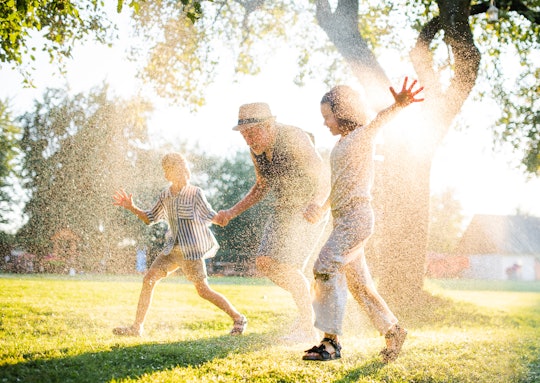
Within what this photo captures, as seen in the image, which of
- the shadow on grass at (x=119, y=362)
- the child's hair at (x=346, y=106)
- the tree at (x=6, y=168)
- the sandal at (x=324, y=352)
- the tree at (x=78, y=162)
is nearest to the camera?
the shadow on grass at (x=119, y=362)

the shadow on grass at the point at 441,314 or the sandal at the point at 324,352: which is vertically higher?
the sandal at the point at 324,352

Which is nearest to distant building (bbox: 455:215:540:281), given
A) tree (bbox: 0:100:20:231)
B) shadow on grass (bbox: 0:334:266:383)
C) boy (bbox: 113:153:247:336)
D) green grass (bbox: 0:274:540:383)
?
tree (bbox: 0:100:20:231)

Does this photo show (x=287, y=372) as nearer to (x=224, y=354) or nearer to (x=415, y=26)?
(x=224, y=354)

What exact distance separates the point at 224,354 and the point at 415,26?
12514mm

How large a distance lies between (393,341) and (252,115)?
2338mm

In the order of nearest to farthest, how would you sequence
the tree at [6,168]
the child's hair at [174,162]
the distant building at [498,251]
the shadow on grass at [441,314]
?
the child's hair at [174,162] → the shadow on grass at [441,314] → the tree at [6,168] → the distant building at [498,251]

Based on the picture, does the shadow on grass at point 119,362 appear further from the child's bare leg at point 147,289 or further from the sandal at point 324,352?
the sandal at point 324,352

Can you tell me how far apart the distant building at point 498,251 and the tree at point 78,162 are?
40739 mm

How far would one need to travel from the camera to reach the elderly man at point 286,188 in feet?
16.8

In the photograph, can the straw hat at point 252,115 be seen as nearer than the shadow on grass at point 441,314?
Yes

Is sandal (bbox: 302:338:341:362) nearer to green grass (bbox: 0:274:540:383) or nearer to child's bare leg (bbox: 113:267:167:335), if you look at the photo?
green grass (bbox: 0:274:540:383)

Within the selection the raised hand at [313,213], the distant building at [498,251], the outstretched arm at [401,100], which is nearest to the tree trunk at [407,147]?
the raised hand at [313,213]

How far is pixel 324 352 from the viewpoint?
3889mm

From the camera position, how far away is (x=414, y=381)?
422 cm
